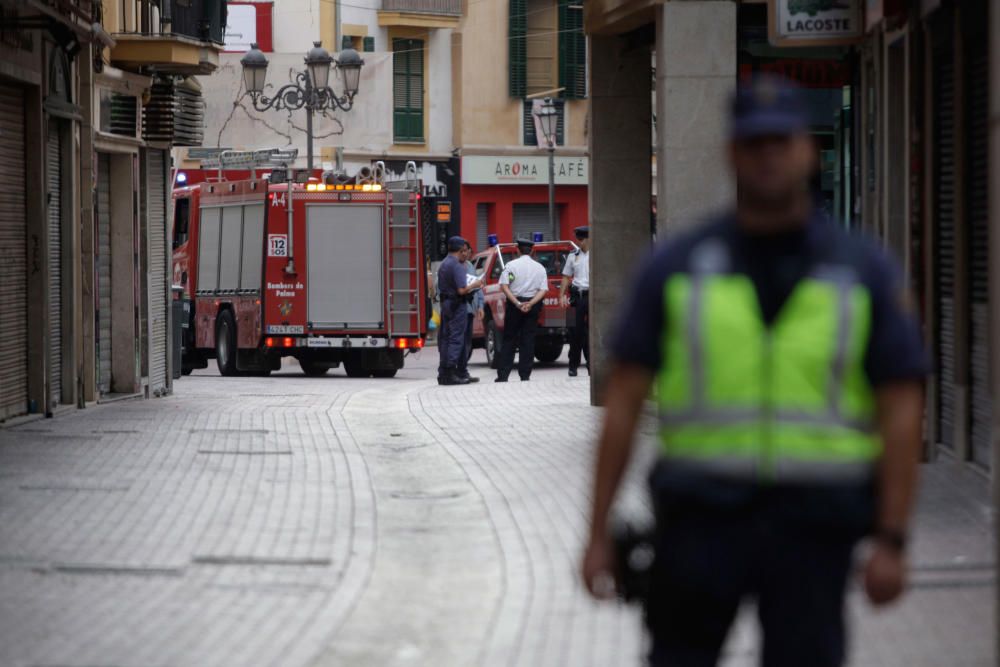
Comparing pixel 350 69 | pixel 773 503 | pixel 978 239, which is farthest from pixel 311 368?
pixel 773 503

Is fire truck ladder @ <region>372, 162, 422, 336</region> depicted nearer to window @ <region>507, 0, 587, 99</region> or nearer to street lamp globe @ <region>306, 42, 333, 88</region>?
street lamp globe @ <region>306, 42, 333, 88</region>

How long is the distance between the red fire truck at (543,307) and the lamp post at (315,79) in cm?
329

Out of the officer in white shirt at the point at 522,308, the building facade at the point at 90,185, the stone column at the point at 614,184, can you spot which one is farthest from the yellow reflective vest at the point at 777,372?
the officer in white shirt at the point at 522,308

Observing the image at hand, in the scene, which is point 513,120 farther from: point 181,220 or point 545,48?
point 181,220

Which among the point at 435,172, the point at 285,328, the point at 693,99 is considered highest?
the point at 435,172

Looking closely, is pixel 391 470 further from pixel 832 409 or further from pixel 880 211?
pixel 832 409

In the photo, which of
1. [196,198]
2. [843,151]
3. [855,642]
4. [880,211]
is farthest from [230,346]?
[855,642]

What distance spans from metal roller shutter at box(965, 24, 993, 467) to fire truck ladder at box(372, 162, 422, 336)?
53.3 ft

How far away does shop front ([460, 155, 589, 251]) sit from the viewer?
1845 inches

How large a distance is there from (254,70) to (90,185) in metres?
10.7

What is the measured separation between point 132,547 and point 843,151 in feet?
26.7

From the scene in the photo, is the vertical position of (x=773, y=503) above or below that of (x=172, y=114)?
below

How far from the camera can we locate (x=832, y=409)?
Result: 382 centimetres

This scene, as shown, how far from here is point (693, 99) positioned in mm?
14344
